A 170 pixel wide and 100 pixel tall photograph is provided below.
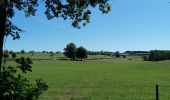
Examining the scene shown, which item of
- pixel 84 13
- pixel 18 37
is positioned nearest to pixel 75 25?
pixel 84 13

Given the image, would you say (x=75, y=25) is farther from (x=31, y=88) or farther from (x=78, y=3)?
(x=31, y=88)

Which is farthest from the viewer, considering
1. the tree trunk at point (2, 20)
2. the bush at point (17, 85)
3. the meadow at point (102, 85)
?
the meadow at point (102, 85)

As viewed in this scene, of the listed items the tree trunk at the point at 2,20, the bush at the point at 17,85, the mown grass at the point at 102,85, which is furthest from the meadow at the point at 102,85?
the tree trunk at the point at 2,20

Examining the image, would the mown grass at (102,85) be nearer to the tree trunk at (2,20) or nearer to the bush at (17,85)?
the bush at (17,85)

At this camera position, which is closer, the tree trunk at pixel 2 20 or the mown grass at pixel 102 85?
the tree trunk at pixel 2 20

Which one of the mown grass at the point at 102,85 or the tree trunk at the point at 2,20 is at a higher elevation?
the tree trunk at the point at 2,20

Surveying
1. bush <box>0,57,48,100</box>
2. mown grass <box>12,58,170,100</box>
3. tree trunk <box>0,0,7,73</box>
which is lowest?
mown grass <box>12,58,170,100</box>

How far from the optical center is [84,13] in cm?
858

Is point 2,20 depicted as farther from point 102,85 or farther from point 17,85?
point 102,85

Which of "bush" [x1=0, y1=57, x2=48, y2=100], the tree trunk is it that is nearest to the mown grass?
"bush" [x1=0, y1=57, x2=48, y2=100]

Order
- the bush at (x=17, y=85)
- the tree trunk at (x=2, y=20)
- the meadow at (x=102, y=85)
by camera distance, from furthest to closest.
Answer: the meadow at (x=102, y=85)
the tree trunk at (x=2, y=20)
the bush at (x=17, y=85)

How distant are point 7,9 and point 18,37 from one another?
59 centimetres

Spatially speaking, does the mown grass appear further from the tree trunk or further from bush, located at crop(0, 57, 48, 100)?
the tree trunk

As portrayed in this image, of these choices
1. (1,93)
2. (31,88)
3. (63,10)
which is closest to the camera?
(1,93)
